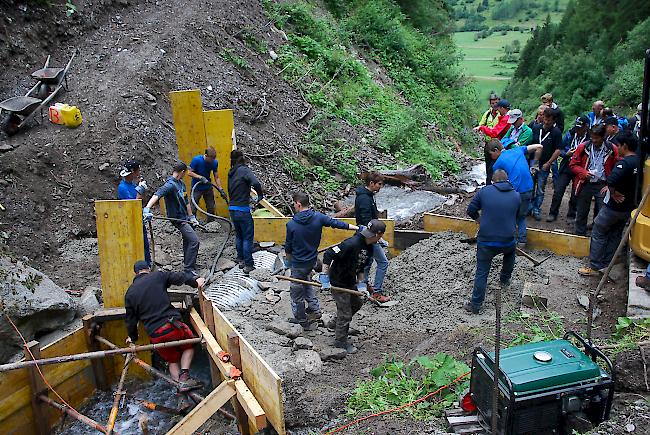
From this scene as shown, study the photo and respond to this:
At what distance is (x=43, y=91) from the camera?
1095 centimetres

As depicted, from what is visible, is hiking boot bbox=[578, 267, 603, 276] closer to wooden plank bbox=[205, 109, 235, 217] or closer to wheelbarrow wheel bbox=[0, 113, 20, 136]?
wooden plank bbox=[205, 109, 235, 217]

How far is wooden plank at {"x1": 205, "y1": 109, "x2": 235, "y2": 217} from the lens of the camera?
918 centimetres

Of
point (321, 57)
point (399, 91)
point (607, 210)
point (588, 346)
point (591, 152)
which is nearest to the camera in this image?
point (588, 346)

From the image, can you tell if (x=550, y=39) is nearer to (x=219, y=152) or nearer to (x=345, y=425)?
(x=219, y=152)

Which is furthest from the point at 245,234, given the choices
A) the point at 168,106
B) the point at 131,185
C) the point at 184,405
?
the point at 168,106

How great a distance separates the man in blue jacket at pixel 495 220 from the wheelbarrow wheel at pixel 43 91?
8766 millimetres

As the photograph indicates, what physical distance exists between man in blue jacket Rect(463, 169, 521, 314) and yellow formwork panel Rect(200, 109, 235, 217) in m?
4.54

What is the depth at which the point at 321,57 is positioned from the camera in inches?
620

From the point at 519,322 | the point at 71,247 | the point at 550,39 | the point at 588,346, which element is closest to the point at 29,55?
the point at 71,247

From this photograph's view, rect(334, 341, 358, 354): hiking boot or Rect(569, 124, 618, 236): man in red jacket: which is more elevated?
Rect(569, 124, 618, 236): man in red jacket

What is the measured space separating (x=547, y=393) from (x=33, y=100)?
10075 millimetres

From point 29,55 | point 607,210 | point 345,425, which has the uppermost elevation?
point 29,55

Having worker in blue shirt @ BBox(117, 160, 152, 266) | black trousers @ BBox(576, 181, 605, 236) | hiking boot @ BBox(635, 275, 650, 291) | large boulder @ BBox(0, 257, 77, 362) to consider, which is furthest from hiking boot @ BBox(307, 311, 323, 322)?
black trousers @ BBox(576, 181, 605, 236)

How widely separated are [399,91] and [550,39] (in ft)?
118
